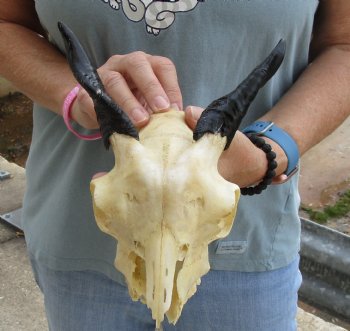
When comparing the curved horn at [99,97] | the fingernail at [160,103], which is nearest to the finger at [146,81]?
the fingernail at [160,103]

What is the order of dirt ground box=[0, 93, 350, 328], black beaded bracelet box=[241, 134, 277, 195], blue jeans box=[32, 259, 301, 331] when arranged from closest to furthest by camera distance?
black beaded bracelet box=[241, 134, 277, 195] < blue jeans box=[32, 259, 301, 331] < dirt ground box=[0, 93, 350, 328]

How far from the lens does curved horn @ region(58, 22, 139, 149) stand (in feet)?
3.43

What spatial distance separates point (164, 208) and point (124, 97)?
23cm

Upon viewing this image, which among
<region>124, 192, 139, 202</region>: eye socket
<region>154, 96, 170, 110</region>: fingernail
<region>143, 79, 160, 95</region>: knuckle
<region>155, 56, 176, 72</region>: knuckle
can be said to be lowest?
<region>124, 192, 139, 202</region>: eye socket

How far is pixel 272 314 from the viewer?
160cm

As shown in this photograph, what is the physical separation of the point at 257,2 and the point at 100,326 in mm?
824

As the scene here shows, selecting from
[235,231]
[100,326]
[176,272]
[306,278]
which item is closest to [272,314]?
[235,231]

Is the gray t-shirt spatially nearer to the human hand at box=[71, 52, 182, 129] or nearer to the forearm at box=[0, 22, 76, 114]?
the forearm at box=[0, 22, 76, 114]

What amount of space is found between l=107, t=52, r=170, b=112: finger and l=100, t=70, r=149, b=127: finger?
18 mm

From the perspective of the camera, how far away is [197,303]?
1.56 m

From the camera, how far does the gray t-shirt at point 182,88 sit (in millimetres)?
1369

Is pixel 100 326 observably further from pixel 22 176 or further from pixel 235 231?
pixel 22 176

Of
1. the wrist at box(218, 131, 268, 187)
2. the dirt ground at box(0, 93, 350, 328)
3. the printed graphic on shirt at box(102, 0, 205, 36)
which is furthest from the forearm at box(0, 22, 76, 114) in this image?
the dirt ground at box(0, 93, 350, 328)

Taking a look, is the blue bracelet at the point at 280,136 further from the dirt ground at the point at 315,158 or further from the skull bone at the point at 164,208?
the dirt ground at the point at 315,158
